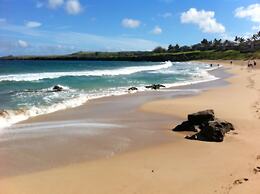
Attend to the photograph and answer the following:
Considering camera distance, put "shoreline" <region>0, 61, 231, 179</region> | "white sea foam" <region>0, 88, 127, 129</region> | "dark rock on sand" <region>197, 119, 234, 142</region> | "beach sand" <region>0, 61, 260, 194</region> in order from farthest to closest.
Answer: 1. "white sea foam" <region>0, 88, 127, 129</region>
2. "dark rock on sand" <region>197, 119, 234, 142</region>
3. "shoreline" <region>0, 61, 231, 179</region>
4. "beach sand" <region>0, 61, 260, 194</region>

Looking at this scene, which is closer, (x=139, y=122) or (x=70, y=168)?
(x=70, y=168)

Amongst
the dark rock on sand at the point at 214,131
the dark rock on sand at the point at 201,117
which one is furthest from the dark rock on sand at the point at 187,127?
the dark rock on sand at the point at 214,131

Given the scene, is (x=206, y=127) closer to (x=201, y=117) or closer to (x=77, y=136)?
(x=201, y=117)

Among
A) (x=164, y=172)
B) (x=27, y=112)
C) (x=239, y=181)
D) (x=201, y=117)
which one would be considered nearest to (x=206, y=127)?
(x=201, y=117)

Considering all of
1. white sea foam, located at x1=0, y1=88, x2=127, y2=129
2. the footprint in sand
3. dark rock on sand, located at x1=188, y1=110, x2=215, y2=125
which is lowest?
white sea foam, located at x1=0, y1=88, x2=127, y2=129

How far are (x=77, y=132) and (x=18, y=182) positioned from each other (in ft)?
19.4

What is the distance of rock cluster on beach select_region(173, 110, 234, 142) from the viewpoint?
14.1 metres

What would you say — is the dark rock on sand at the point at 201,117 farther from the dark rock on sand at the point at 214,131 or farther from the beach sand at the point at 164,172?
the beach sand at the point at 164,172

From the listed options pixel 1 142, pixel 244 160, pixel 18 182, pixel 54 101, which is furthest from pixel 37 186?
pixel 54 101

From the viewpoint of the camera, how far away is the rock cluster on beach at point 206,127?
14070mm

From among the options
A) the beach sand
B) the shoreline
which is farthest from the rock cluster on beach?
the shoreline

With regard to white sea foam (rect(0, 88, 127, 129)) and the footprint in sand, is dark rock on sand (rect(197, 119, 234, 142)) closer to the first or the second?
the footprint in sand

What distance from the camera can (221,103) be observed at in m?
24.6

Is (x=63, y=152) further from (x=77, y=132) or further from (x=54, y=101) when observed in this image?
(x=54, y=101)
